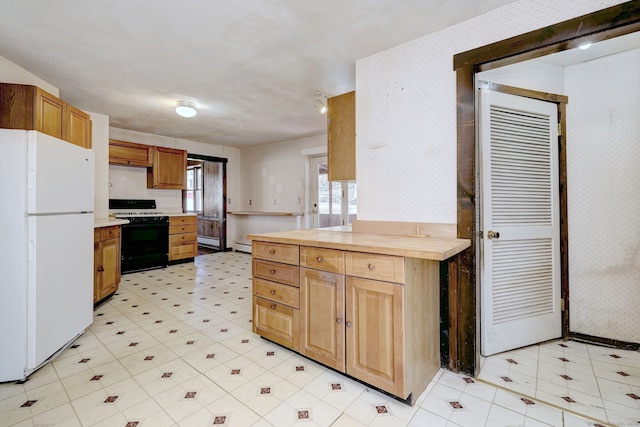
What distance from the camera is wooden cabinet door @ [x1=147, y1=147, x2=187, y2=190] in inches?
212

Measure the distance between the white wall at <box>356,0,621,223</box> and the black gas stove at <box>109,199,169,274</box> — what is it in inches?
161

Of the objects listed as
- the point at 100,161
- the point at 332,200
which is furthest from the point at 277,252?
the point at 100,161

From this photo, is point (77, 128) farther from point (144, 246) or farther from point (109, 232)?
point (144, 246)

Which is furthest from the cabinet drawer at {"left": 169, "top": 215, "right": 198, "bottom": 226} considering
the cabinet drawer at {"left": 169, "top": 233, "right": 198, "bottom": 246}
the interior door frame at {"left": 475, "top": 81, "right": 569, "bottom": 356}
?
the interior door frame at {"left": 475, "top": 81, "right": 569, "bottom": 356}

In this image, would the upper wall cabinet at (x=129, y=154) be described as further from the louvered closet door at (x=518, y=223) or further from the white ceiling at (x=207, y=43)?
the louvered closet door at (x=518, y=223)

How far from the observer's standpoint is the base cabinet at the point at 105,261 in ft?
10.3

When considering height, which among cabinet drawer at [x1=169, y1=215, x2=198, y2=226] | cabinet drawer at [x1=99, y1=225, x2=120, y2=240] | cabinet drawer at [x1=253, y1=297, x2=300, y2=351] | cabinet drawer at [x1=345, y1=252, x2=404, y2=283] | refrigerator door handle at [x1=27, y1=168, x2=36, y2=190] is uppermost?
refrigerator door handle at [x1=27, y1=168, x2=36, y2=190]

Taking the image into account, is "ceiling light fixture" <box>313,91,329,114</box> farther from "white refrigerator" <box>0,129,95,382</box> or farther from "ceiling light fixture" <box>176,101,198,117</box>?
"white refrigerator" <box>0,129,95,382</box>

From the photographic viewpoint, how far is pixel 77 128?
3.18 m

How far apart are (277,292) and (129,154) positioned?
4.40 meters

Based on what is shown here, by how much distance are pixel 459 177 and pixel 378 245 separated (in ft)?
2.83

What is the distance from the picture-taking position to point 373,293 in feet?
5.63

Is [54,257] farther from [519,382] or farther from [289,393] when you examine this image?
[519,382]

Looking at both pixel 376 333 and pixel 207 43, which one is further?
pixel 207 43
